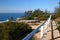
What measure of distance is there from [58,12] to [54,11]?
1576 mm

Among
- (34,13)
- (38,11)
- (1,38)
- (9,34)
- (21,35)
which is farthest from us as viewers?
(38,11)

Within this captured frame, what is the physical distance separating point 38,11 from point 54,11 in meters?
5.79

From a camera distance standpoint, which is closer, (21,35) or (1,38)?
(1,38)

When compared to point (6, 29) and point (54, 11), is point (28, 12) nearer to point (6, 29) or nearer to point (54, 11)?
point (54, 11)

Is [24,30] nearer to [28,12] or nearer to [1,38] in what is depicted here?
[1,38]

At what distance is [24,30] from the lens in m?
10.9

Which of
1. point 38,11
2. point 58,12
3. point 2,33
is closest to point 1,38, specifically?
point 2,33

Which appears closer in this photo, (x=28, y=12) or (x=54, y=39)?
(x=54, y=39)

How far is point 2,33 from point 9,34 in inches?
14.4

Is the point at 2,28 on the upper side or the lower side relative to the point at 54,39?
upper

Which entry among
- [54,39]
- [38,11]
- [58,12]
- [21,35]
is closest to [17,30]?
[21,35]

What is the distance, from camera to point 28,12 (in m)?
44.9

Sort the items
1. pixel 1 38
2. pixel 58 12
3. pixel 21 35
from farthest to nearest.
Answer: pixel 58 12, pixel 21 35, pixel 1 38

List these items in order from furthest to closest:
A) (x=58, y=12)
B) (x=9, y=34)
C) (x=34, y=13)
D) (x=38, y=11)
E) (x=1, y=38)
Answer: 1. (x=38, y=11)
2. (x=34, y=13)
3. (x=58, y=12)
4. (x=9, y=34)
5. (x=1, y=38)
